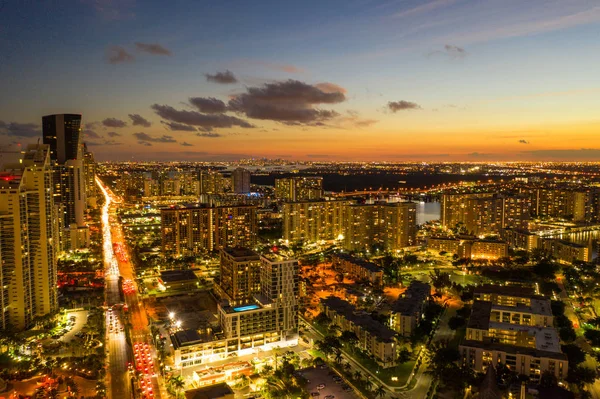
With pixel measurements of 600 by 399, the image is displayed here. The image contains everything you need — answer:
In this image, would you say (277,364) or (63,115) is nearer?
(277,364)

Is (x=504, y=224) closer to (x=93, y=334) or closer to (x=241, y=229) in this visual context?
(x=241, y=229)

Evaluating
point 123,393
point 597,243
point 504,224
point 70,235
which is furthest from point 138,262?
point 597,243

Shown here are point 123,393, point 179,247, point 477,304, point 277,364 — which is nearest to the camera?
point 123,393

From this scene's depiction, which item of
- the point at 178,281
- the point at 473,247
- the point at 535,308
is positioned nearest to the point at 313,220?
the point at 473,247

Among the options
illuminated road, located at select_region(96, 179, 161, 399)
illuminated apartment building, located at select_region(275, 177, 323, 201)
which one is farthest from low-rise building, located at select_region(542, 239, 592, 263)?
illuminated road, located at select_region(96, 179, 161, 399)

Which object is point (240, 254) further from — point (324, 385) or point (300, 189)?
point (300, 189)

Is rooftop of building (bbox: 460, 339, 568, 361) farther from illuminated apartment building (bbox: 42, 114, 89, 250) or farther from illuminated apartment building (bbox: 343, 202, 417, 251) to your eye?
illuminated apartment building (bbox: 42, 114, 89, 250)
